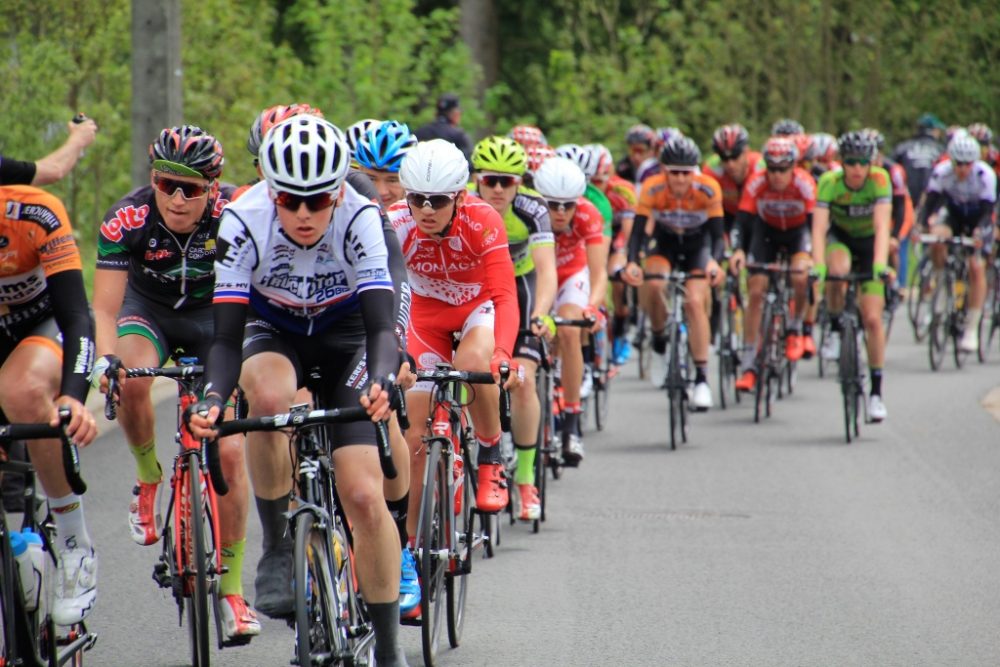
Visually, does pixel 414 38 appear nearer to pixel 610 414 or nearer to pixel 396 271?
pixel 610 414

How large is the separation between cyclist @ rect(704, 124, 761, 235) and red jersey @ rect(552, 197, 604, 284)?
3.98 metres

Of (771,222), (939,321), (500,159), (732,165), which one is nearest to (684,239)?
(771,222)

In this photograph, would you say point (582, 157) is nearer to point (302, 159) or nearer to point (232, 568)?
point (232, 568)

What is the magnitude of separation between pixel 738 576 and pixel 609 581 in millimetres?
665

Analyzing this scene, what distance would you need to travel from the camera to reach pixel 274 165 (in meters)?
5.23

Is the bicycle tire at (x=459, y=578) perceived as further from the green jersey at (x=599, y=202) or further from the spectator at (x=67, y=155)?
the green jersey at (x=599, y=202)

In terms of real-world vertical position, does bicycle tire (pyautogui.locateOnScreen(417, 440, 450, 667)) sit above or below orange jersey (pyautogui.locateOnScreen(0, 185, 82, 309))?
below

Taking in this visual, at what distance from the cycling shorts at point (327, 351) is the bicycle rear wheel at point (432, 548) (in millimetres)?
670

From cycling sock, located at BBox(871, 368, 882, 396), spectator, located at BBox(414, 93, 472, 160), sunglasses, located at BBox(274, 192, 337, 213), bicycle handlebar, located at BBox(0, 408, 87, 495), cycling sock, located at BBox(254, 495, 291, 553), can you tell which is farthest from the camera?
spectator, located at BBox(414, 93, 472, 160)

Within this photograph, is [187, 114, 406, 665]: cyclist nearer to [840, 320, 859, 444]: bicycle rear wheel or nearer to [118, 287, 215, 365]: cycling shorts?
[118, 287, 215, 365]: cycling shorts

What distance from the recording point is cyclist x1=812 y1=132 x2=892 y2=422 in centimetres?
1243

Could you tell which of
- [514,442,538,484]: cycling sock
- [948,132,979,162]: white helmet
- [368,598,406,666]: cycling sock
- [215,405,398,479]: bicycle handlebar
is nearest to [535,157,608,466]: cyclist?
[514,442,538,484]: cycling sock

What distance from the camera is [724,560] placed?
838cm

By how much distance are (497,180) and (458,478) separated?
7.46ft
